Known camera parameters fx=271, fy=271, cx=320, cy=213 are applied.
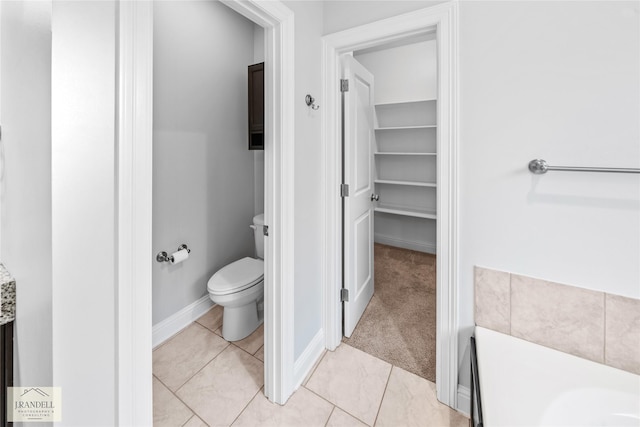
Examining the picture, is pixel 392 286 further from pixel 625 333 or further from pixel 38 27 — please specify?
pixel 38 27

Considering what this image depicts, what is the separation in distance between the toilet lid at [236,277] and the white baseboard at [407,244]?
2265 mm

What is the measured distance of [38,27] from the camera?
640mm

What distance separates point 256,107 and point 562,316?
2323mm

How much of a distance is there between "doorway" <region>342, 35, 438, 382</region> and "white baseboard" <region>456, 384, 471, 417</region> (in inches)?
9.0

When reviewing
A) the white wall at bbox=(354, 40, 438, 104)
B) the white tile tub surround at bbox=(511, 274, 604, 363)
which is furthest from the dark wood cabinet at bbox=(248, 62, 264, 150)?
the white wall at bbox=(354, 40, 438, 104)

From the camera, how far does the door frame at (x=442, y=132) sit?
Result: 4.28ft

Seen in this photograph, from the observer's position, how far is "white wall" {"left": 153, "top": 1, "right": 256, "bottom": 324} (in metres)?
1.86

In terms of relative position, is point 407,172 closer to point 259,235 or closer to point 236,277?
point 259,235

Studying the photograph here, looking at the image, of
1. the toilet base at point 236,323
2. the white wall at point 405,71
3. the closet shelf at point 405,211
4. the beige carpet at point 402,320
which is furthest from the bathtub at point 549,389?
the white wall at point 405,71

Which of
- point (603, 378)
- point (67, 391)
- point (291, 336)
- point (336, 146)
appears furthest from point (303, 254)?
point (603, 378)

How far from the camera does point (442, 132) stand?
52.6 inches

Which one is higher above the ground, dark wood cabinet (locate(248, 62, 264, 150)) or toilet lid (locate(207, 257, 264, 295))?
dark wood cabinet (locate(248, 62, 264, 150))

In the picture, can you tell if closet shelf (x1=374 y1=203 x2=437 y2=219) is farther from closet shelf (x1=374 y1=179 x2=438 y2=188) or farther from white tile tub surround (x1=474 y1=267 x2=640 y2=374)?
white tile tub surround (x1=474 y1=267 x2=640 y2=374)

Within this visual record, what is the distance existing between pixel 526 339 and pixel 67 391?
1.70 meters
